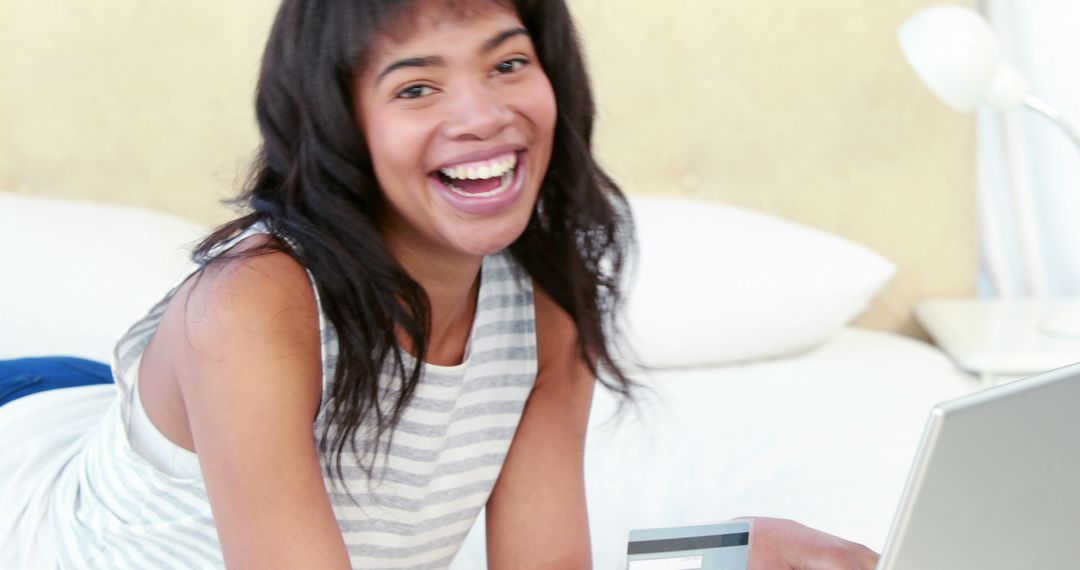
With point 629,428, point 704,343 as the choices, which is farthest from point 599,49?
point 629,428

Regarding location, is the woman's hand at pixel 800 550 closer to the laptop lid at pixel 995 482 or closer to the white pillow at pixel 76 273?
the laptop lid at pixel 995 482

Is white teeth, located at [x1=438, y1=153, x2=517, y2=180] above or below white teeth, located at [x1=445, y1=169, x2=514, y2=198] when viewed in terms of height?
above

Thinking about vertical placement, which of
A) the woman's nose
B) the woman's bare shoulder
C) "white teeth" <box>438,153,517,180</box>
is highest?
the woman's nose

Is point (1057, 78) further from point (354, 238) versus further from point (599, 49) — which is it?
point (354, 238)

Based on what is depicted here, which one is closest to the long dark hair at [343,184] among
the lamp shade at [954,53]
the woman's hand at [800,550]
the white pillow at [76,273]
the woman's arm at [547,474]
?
the woman's arm at [547,474]

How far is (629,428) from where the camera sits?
170 centimetres

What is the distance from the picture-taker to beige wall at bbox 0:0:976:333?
2.05m

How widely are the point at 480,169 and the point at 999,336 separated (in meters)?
1.22

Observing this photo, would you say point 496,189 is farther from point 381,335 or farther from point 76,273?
point 76,273

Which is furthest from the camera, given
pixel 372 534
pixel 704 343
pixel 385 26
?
pixel 704 343

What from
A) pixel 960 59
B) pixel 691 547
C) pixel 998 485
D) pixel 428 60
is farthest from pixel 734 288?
pixel 998 485

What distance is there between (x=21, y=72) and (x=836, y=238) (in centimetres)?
135

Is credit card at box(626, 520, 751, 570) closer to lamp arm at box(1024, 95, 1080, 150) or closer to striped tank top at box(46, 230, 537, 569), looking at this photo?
striped tank top at box(46, 230, 537, 569)

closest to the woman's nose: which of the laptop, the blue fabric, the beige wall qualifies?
the laptop
